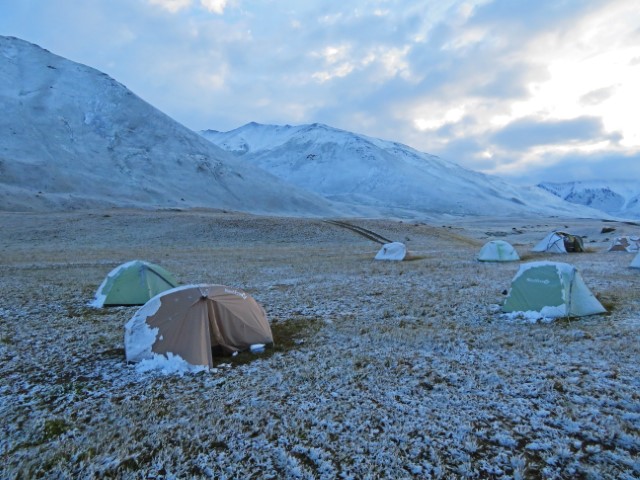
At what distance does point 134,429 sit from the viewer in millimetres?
6957

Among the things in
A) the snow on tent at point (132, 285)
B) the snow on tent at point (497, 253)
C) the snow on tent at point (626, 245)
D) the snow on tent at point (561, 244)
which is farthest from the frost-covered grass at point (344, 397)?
the snow on tent at point (626, 245)

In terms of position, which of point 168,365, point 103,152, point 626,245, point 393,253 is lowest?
point 168,365

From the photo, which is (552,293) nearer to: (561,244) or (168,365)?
(168,365)

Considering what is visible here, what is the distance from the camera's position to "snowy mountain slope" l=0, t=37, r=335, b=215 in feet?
398

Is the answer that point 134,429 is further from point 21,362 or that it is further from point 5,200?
point 5,200

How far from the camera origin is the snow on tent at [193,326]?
965 cm

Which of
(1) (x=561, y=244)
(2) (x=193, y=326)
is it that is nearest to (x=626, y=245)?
(1) (x=561, y=244)

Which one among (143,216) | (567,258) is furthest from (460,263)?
(143,216)

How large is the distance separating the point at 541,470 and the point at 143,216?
202 ft

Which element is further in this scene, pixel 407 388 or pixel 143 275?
pixel 143 275

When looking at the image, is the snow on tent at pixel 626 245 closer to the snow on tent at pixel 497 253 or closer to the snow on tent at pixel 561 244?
the snow on tent at pixel 561 244

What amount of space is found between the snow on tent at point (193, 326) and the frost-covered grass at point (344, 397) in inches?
20.2

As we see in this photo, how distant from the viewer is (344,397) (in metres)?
8.04

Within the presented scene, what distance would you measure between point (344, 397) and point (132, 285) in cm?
1189
